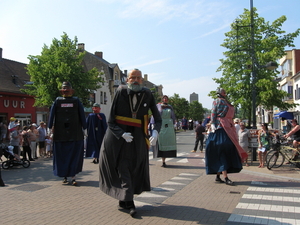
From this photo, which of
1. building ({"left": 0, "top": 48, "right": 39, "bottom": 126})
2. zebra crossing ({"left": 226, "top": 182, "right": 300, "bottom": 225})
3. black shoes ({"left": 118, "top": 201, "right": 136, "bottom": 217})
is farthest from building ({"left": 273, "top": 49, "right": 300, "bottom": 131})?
black shoes ({"left": 118, "top": 201, "right": 136, "bottom": 217})

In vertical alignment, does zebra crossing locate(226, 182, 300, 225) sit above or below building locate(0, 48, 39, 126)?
below

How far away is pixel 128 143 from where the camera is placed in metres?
4.98

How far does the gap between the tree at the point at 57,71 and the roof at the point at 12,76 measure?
5597mm

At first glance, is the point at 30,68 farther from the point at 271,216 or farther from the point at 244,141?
the point at 271,216

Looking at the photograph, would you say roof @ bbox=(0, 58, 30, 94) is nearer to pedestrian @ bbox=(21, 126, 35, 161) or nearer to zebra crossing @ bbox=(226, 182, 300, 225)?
pedestrian @ bbox=(21, 126, 35, 161)

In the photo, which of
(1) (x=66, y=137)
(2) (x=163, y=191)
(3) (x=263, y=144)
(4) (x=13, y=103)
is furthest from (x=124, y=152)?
(4) (x=13, y=103)

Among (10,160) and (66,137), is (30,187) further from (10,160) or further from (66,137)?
(10,160)

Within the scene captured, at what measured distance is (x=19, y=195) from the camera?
6328 millimetres

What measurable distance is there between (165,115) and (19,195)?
5.03m

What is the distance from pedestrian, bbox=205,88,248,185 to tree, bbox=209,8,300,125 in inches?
477

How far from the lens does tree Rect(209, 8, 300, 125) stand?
18.9 metres

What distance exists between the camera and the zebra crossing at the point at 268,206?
473cm

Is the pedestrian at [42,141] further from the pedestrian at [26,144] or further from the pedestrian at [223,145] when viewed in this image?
the pedestrian at [223,145]

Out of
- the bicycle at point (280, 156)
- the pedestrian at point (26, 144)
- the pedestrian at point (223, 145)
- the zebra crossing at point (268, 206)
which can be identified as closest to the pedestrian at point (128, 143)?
the zebra crossing at point (268, 206)
